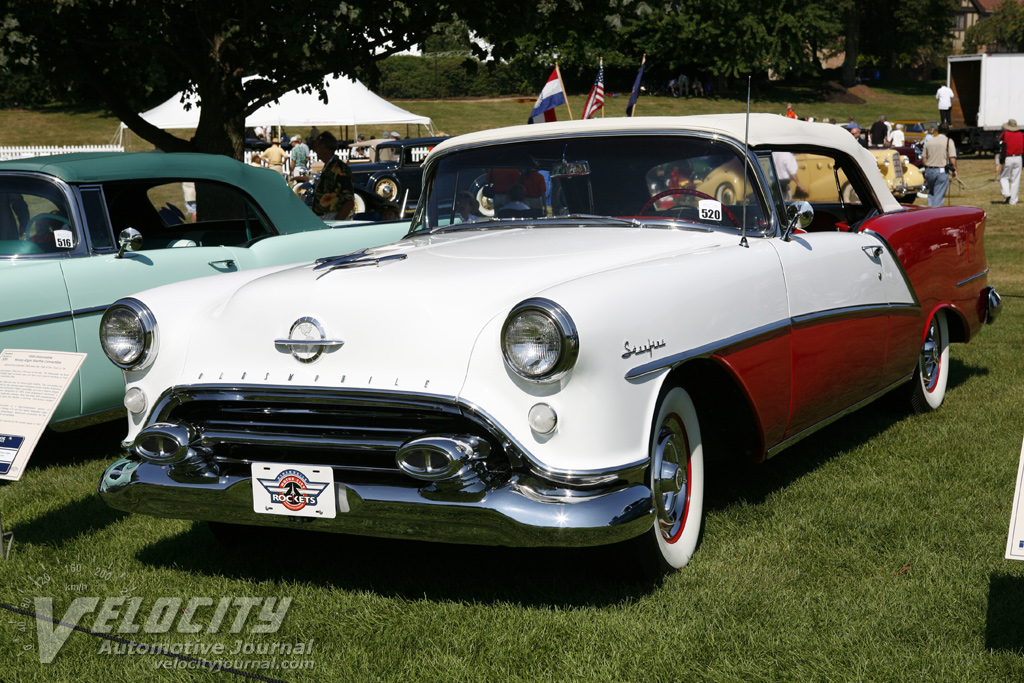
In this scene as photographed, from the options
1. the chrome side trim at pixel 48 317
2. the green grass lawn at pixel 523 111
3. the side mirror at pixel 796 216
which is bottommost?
the green grass lawn at pixel 523 111

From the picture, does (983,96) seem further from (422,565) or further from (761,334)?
(422,565)

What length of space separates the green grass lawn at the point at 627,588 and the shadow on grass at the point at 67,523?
0.01 metres

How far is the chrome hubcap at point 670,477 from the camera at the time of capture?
135 inches

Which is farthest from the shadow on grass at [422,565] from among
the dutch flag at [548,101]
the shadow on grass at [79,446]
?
the dutch flag at [548,101]

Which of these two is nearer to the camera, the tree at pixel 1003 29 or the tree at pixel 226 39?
the tree at pixel 226 39

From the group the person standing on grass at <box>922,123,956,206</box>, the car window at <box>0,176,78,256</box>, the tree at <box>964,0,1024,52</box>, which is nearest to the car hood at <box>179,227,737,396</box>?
the car window at <box>0,176,78,256</box>

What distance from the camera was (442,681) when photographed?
2.94m

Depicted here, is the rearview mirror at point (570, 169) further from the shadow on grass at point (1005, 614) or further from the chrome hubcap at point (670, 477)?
the shadow on grass at point (1005, 614)

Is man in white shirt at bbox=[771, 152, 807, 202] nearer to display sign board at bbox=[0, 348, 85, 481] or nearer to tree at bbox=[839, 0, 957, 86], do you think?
display sign board at bbox=[0, 348, 85, 481]

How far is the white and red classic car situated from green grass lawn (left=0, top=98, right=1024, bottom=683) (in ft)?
0.97

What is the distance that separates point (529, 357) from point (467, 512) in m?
0.48

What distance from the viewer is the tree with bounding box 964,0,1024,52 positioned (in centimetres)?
6341

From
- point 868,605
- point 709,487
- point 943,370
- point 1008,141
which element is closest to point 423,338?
point 868,605

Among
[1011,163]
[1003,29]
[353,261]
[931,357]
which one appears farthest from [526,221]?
[1003,29]
